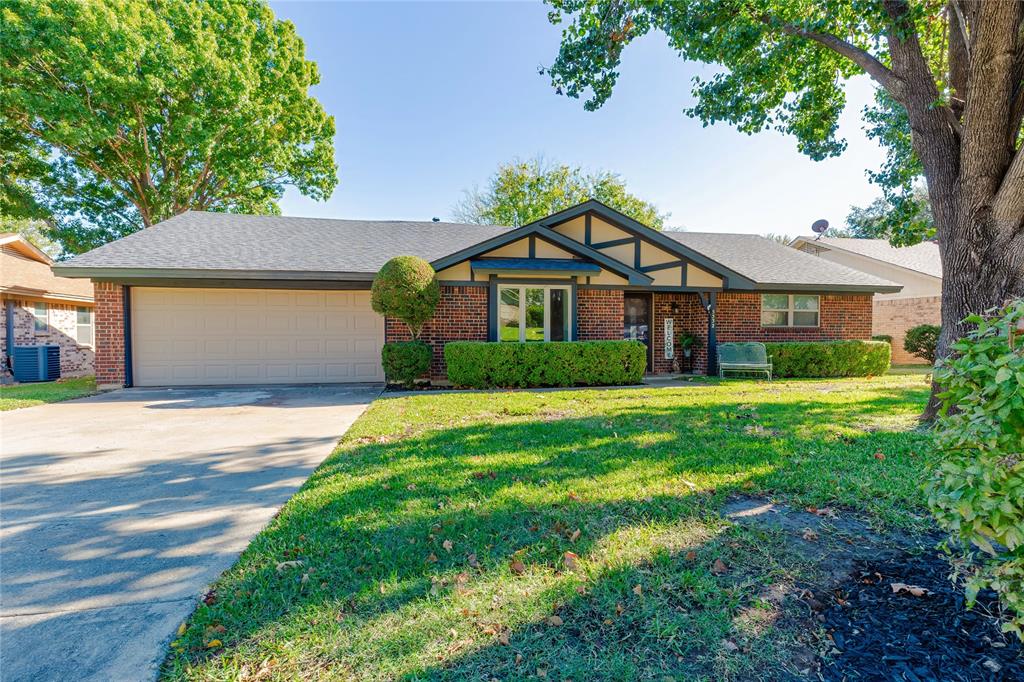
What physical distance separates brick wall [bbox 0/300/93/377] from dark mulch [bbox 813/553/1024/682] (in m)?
19.5

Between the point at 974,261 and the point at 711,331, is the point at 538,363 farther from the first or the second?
the point at 974,261

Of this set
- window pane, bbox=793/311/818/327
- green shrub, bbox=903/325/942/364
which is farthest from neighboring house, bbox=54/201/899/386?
green shrub, bbox=903/325/942/364

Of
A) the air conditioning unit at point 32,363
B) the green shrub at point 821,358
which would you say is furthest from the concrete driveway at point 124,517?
the green shrub at point 821,358

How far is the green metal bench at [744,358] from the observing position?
1150 cm

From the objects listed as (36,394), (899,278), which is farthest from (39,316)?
(899,278)

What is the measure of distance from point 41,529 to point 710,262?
1273cm

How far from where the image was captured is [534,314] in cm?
1122

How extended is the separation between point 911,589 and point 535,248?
963cm

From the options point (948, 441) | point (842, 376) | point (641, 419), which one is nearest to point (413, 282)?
point (641, 419)

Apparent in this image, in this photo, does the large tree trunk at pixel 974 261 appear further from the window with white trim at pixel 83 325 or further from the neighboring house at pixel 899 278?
the window with white trim at pixel 83 325

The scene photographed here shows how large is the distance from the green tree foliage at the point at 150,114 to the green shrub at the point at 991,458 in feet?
74.1

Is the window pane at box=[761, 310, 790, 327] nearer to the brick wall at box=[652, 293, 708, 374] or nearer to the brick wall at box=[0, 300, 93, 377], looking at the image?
the brick wall at box=[652, 293, 708, 374]

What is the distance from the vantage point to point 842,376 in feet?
39.4

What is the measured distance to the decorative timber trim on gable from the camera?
1058cm
